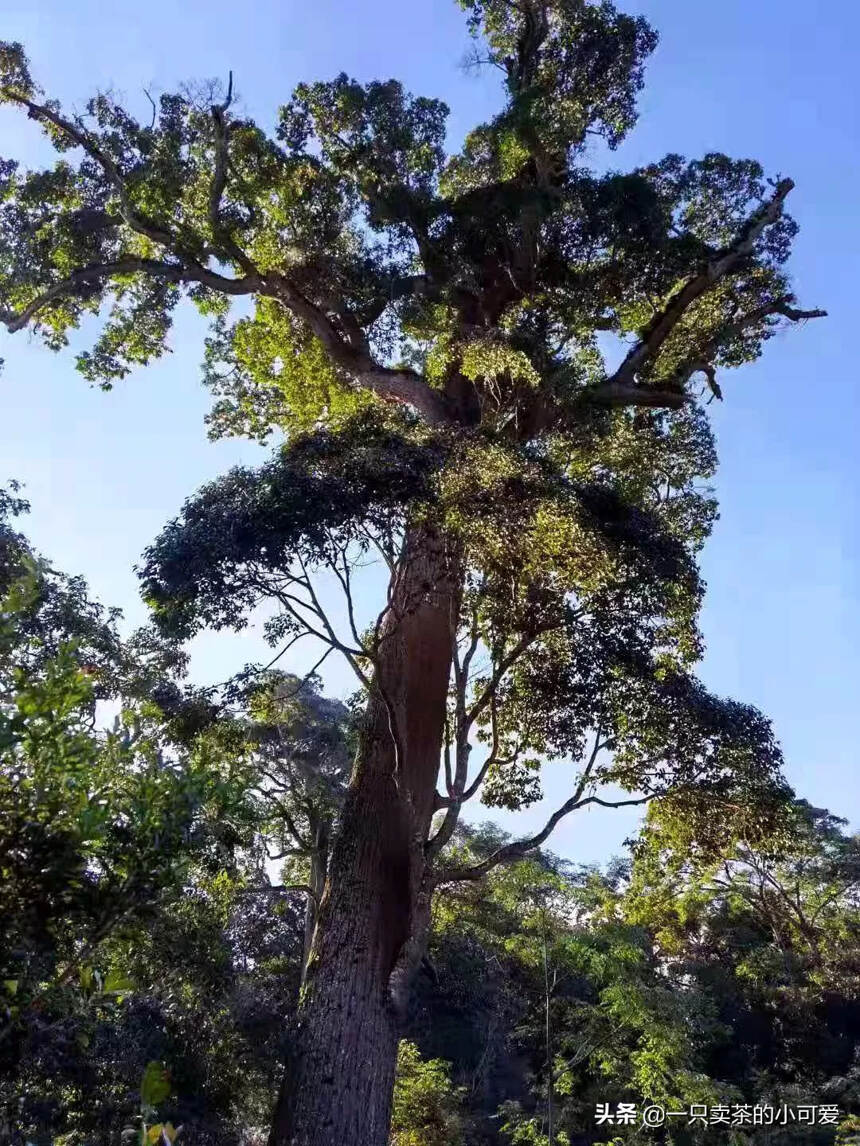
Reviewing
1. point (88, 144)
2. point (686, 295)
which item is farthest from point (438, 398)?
point (88, 144)

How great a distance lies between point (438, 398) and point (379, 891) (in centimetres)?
494

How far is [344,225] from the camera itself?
9.25 metres

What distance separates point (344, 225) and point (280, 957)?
8623mm

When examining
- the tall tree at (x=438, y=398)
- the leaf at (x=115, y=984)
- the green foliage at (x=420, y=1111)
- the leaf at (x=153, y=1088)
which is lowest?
the green foliage at (x=420, y=1111)

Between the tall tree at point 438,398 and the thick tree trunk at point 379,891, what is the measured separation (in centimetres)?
2

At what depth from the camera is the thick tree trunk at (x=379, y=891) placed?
16.6 feet

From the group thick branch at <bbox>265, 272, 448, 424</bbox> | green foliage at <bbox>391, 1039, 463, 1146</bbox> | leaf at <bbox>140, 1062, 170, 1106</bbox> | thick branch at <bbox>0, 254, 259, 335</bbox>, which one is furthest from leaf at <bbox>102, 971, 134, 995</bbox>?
green foliage at <bbox>391, 1039, 463, 1146</bbox>

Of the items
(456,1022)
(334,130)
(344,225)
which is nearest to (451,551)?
(344,225)

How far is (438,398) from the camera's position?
861 cm

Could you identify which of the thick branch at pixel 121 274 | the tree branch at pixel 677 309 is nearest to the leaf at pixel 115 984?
the tree branch at pixel 677 309

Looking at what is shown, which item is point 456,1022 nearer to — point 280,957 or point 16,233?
point 280,957

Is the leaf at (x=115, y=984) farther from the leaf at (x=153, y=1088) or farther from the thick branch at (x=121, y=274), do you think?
the thick branch at (x=121, y=274)

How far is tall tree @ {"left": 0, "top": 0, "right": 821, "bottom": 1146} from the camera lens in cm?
566

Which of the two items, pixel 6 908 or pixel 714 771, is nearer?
pixel 6 908
